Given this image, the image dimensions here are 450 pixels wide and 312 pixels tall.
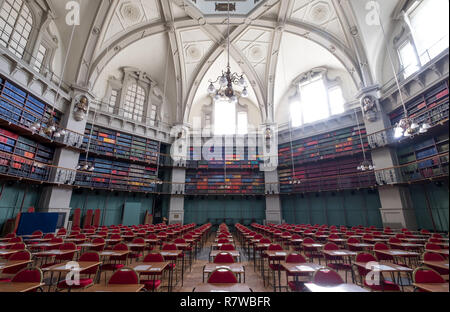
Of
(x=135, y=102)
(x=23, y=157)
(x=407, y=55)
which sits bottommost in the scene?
(x=23, y=157)

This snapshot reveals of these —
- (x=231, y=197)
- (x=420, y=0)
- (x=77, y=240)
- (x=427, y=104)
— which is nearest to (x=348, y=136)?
(x=427, y=104)

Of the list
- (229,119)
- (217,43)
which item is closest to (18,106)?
(217,43)

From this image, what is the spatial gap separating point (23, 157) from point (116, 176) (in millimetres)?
5154

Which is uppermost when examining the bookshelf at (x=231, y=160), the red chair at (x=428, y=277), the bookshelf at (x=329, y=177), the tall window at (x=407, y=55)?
the tall window at (x=407, y=55)

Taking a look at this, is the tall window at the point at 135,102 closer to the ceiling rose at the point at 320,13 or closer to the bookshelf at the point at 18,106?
the bookshelf at the point at 18,106

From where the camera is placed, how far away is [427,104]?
762 cm

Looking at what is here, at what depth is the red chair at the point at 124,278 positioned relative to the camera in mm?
2573

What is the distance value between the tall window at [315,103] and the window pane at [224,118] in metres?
5.33

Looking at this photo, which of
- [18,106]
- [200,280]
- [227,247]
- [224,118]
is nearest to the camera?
[200,280]

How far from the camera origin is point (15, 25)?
8961 mm

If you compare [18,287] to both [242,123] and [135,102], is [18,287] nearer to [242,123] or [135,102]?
[135,102]

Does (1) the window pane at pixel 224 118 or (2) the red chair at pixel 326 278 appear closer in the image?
(2) the red chair at pixel 326 278

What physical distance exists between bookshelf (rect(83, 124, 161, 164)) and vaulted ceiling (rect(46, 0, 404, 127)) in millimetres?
2981

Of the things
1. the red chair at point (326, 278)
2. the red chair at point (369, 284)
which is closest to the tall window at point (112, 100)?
the red chair at point (326, 278)
